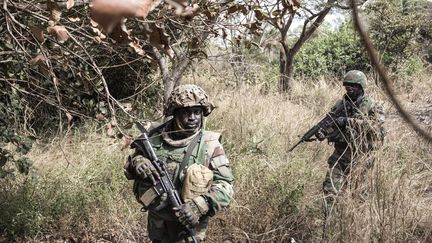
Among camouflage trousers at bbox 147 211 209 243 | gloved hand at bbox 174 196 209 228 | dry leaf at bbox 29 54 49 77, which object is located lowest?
camouflage trousers at bbox 147 211 209 243

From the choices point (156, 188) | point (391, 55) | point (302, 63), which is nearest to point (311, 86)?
point (391, 55)

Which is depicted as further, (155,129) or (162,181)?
(155,129)

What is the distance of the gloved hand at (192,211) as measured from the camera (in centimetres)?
258

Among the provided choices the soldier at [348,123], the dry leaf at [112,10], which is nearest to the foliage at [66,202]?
the soldier at [348,123]

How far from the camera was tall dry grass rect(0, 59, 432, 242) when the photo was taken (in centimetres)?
309

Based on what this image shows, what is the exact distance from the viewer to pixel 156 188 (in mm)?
2641

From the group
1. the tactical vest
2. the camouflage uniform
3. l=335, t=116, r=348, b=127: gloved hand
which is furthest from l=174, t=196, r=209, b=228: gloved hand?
l=335, t=116, r=348, b=127: gloved hand

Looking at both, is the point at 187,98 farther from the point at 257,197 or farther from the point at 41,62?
the point at 257,197

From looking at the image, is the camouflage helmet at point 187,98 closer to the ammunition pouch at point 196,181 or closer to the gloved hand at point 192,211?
the ammunition pouch at point 196,181

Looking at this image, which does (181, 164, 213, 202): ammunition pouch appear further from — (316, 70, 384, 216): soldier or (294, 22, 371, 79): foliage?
(294, 22, 371, 79): foliage

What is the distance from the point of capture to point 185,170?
2.71 m

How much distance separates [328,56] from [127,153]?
29.9 ft

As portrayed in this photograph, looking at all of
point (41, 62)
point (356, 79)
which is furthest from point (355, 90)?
point (41, 62)

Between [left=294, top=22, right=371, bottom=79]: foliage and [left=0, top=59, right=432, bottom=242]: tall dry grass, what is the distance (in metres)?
7.02
